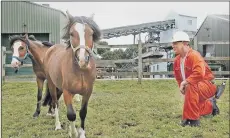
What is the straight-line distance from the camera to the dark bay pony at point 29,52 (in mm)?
4348

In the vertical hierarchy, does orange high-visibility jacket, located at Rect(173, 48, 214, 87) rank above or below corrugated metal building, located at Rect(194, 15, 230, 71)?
below

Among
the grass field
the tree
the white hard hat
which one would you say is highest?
the white hard hat

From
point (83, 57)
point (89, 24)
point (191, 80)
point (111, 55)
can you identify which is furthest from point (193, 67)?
point (111, 55)

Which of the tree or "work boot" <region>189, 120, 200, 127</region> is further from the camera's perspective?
the tree

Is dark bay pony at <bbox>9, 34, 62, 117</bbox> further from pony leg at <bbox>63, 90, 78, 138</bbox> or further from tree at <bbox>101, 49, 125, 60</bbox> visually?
tree at <bbox>101, 49, 125, 60</bbox>

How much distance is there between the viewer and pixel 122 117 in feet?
13.1

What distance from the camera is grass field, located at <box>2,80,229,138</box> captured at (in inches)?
131

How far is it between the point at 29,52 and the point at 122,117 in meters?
1.58

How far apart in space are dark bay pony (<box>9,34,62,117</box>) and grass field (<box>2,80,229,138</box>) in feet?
1.63

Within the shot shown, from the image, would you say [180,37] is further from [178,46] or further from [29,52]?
[29,52]

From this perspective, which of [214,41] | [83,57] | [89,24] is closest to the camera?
[83,57]

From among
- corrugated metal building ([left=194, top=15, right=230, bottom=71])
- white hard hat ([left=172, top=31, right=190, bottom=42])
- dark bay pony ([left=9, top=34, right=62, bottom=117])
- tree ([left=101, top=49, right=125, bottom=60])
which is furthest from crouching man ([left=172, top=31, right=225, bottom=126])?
tree ([left=101, top=49, right=125, bottom=60])

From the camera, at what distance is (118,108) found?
14.8 ft

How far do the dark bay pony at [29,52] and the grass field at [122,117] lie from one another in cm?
50
